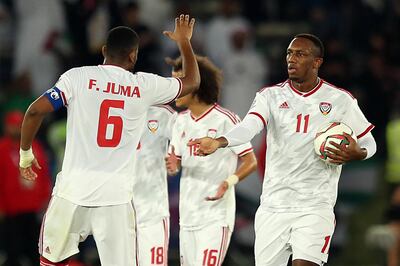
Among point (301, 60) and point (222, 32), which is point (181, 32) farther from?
point (222, 32)

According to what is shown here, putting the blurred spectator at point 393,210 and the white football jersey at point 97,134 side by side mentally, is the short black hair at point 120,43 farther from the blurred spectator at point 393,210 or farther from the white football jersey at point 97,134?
the blurred spectator at point 393,210

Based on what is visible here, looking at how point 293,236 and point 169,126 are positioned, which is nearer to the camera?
point 293,236

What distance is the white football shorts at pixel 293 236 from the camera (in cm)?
923

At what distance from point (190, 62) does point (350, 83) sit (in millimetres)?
8320

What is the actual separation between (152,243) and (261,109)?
1819 millimetres

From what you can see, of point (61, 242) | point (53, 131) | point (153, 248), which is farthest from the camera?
point (53, 131)

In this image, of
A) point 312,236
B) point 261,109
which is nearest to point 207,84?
point 261,109

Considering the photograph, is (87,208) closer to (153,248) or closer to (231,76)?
(153,248)

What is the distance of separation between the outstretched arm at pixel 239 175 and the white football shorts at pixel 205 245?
14.5 inches

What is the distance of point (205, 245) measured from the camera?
33.7 feet

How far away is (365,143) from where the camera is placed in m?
9.41

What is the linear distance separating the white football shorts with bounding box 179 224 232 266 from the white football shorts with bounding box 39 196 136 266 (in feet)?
4.33

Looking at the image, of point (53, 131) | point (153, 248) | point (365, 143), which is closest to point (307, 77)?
point (365, 143)

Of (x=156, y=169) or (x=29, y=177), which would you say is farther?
(x=156, y=169)
